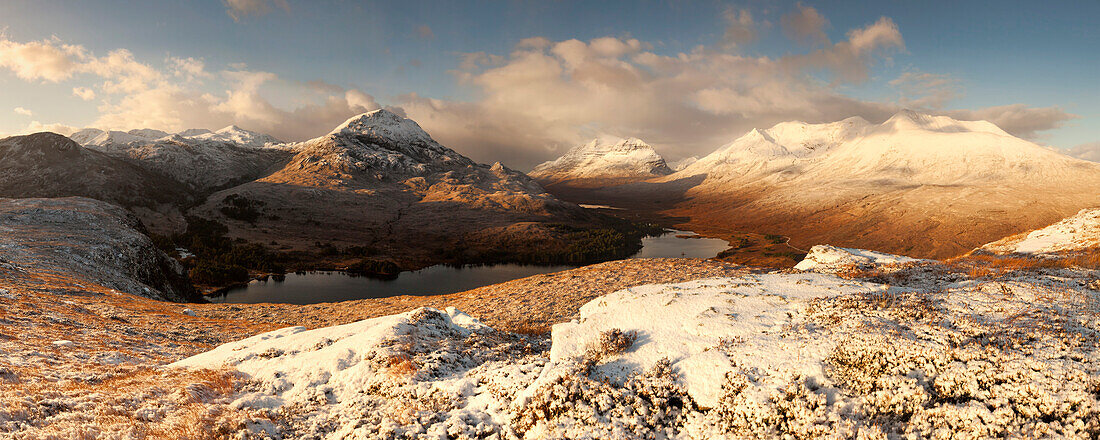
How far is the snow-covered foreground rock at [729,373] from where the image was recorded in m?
6.45

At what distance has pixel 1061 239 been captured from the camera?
2492 centimetres

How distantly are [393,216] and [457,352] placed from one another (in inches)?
6353

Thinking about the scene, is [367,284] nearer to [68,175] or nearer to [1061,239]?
[1061,239]

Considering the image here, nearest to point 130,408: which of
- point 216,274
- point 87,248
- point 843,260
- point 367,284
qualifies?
point 843,260

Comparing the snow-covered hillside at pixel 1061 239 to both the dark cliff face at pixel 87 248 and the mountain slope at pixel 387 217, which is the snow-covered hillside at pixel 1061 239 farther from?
the mountain slope at pixel 387 217

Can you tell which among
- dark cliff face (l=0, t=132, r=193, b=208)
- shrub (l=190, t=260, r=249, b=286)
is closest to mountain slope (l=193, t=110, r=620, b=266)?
dark cliff face (l=0, t=132, r=193, b=208)

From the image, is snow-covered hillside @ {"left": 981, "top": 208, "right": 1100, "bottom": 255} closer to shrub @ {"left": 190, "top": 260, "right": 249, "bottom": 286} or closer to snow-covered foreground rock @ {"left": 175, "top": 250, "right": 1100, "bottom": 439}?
snow-covered foreground rock @ {"left": 175, "top": 250, "right": 1100, "bottom": 439}

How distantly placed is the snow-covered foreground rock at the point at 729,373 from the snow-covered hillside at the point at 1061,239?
56.7ft

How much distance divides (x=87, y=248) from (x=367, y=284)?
172ft

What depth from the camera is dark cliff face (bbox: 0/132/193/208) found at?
397ft

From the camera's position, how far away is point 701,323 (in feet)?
32.8

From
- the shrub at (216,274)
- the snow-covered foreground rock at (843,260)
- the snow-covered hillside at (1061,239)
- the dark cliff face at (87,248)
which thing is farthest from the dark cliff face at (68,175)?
the snow-covered hillside at (1061,239)

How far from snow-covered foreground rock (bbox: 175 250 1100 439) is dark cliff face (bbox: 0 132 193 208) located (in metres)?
165

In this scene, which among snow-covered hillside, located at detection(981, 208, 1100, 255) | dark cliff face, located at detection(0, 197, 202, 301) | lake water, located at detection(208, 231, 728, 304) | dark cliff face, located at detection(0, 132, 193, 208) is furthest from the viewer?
dark cliff face, located at detection(0, 132, 193, 208)
